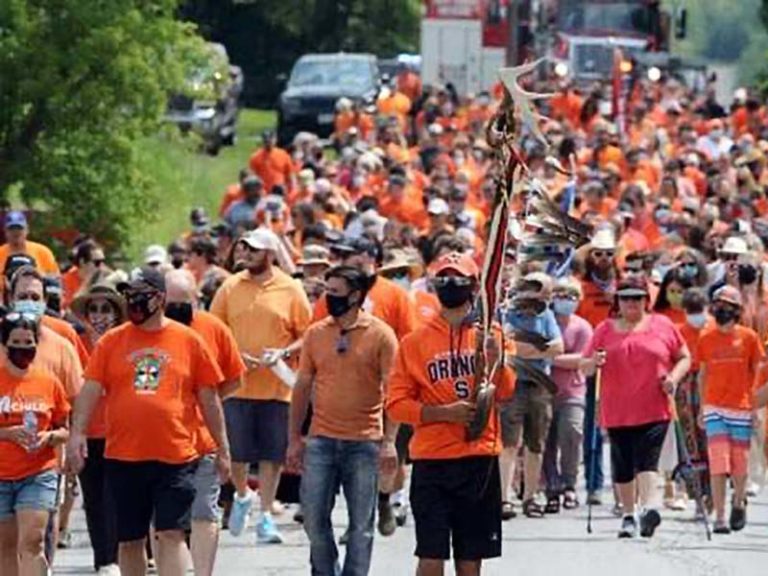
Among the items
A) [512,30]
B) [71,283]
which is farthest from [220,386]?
[512,30]

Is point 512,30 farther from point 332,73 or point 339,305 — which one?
point 339,305

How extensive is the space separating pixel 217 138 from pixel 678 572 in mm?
35155

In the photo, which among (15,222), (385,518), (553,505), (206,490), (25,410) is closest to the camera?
(25,410)

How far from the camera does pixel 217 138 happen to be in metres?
51.9

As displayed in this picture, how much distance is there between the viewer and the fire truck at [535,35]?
54344 mm

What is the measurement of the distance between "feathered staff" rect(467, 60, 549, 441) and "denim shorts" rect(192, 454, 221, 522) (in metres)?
1.53

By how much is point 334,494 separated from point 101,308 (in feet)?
7.76

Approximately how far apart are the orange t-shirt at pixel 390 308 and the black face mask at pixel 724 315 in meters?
2.35

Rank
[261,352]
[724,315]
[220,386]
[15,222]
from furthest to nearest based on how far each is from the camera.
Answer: [15,222] → [724,315] → [261,352] → [220,386]

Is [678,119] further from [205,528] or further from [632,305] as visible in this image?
[205,528]

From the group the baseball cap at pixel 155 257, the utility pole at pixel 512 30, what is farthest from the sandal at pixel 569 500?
the utility pole at pixel 512 30

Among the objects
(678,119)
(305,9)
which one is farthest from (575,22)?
(678,119)

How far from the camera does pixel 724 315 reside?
19.4 meters

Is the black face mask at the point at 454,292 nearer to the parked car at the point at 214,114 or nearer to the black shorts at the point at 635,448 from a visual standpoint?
the black shorts at the point at 635,448
